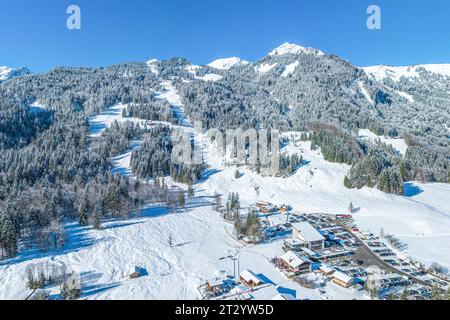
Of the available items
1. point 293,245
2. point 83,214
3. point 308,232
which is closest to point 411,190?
point 308,232

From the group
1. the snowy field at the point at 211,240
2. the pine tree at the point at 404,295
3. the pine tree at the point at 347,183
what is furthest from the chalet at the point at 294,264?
the pine tree at the point at 347,183

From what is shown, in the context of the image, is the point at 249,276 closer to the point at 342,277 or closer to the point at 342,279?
the point at 342,279

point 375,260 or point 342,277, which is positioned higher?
point 342,277

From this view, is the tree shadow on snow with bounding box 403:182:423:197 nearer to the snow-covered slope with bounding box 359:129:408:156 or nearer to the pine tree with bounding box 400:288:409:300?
the snow-covered slope with bounding box 359:129:408:156

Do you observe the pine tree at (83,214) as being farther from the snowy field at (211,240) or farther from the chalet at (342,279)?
the chalet at (342,279)

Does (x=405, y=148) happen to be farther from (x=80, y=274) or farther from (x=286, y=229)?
(x=80, y=274)
